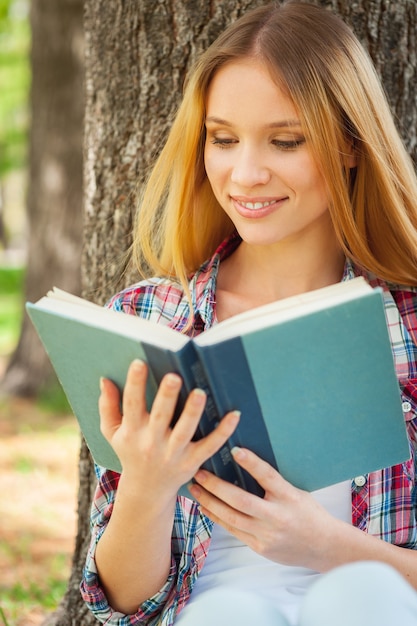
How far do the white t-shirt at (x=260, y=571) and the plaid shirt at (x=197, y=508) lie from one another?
29mm

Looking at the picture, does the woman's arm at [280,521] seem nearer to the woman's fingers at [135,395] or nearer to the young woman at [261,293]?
the young woman at [261,293]

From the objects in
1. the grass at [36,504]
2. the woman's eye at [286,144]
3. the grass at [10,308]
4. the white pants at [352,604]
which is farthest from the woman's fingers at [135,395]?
the grass at [10,308]

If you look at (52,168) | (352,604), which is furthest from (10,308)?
(352,604)

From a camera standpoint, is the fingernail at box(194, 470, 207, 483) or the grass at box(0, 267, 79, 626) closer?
the fingernail at box(194, 470, 207, 483)

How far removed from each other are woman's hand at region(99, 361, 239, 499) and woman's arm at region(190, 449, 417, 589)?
0.29ft

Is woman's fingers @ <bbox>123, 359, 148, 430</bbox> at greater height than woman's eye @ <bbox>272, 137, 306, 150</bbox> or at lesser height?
lesser

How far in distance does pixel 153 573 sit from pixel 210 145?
1.05 meters

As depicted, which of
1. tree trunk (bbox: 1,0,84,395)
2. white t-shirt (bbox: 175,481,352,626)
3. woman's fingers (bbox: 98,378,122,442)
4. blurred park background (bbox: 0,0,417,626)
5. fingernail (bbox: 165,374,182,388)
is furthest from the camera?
tree trunk (bbox: 1,0,84,395)

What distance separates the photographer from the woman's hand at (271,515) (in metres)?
1.73

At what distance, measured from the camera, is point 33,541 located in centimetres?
416

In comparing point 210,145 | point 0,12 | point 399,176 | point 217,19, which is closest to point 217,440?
point 210,145

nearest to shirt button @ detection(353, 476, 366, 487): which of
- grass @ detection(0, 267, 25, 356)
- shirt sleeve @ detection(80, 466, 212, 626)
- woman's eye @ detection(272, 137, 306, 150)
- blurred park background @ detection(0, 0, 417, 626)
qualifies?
shirt sleeve @ detection(80, 466, 212, 626)

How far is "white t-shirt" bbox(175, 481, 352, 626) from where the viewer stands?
1.94 m

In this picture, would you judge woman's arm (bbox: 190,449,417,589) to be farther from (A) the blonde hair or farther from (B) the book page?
(A) the blonde hair
